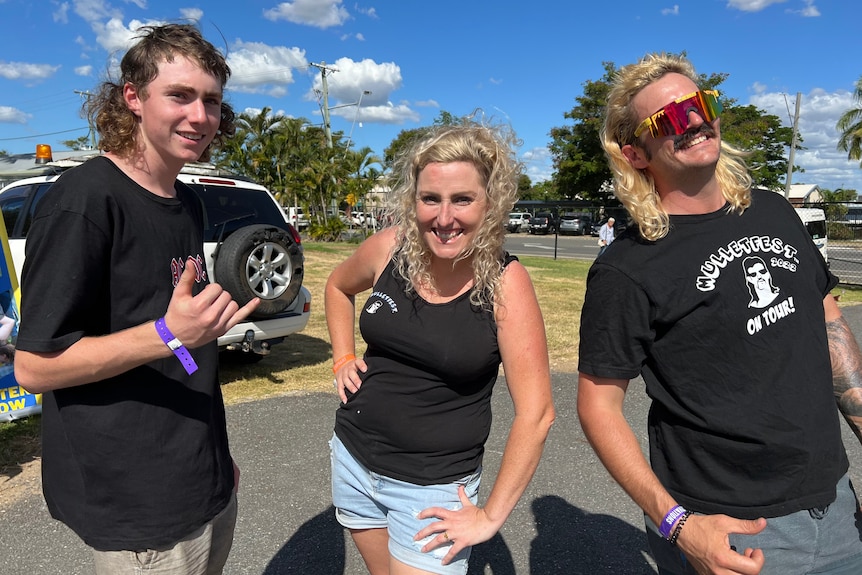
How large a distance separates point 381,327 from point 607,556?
196 cm

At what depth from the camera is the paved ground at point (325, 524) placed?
9.48 feet

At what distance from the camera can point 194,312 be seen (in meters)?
1.36

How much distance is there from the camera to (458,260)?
6.07ft

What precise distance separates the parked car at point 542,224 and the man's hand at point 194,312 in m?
38.2

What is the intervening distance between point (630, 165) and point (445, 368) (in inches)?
33.0

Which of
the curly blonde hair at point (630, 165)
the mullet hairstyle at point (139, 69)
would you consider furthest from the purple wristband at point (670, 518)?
the mullet hairstyle at point (139, 69)

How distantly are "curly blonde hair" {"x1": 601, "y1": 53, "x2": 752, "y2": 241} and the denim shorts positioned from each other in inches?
39.1

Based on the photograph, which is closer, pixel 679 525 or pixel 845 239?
pixel 679 525

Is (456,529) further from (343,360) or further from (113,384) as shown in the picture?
(113,384)

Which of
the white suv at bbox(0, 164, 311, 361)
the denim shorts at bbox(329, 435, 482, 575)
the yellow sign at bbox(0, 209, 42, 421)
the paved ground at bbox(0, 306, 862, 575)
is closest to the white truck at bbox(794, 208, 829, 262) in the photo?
the paved ground at bbox(0, 306, 862, 575)

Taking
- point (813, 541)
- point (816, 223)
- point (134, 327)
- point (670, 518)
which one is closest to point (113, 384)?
point (134, 327)

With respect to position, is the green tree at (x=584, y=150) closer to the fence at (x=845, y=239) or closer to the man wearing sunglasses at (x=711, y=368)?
the fence at (x=845, y=239)

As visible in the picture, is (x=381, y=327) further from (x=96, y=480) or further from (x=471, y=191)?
(x=96, y=480)

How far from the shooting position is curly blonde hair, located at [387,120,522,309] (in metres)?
1.80
